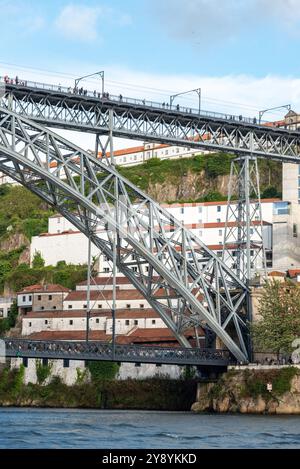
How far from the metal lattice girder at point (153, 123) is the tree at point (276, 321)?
10336 millimetres

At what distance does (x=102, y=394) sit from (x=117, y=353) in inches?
416

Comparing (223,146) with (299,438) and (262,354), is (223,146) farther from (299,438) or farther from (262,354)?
(299,438)

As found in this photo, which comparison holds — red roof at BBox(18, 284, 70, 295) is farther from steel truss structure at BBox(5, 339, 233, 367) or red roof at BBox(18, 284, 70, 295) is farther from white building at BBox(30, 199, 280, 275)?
steel truss structure at BBox(5, 339, 233, 367)

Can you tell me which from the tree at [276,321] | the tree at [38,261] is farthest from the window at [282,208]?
the tree at [276,321]

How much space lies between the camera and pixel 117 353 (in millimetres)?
77125

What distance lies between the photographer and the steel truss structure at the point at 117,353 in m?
71.6

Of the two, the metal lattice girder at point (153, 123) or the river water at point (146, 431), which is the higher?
the metal lattice girder at point (153, 123)

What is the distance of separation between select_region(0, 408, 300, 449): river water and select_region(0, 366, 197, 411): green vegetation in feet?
33.7

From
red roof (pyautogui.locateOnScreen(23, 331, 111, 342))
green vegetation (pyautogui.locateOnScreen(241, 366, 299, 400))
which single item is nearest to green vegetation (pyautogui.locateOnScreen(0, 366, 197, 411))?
red roof (pyautogui.locateOnScreen(23, 331, 111, 342))

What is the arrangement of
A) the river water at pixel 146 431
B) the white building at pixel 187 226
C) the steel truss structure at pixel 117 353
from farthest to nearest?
the white building at pixel 187 226, the steel truss structure at pixel 117 353, the river water at pixel 146 431

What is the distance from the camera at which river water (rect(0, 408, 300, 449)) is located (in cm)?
5031

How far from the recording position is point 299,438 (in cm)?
5347

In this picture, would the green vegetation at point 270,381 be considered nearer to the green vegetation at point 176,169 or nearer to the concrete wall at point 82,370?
the concrete wall at point 82,370

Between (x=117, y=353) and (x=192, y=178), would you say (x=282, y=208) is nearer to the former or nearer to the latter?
(x=192, y=178)
